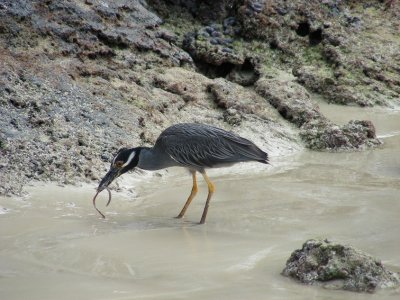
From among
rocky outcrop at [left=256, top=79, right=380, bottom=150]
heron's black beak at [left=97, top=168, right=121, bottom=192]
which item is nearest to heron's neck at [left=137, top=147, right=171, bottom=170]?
heron's black beak at [left=97, top=168, right=121, bottom=192]

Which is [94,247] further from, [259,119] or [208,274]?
[259,119]

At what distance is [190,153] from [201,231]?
3.00 feet

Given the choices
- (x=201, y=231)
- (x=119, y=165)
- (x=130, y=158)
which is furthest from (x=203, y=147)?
(x=201, y=231)

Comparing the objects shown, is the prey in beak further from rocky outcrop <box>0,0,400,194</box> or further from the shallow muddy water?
rocky outcrop <box>0,0,400,194</box>

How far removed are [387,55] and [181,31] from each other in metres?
3.31

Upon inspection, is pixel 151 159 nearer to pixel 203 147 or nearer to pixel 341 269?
pixel 203 147

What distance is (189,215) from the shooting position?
6.09 m

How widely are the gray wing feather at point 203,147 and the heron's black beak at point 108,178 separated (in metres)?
0.43

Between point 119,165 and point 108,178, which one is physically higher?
point 119,165

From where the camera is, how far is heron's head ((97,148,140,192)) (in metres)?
6.02

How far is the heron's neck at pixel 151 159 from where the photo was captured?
245 inches

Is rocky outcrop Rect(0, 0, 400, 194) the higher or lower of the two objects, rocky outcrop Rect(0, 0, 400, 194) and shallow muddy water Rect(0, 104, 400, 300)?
the higher

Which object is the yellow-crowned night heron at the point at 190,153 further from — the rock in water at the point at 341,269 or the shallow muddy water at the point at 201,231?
the rock in water at the point at 341,269

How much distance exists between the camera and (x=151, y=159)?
6.25 m
